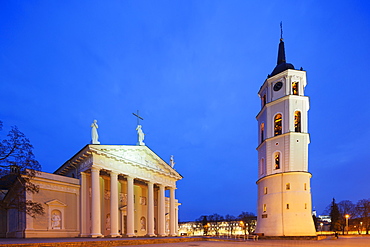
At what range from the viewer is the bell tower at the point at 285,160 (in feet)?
119

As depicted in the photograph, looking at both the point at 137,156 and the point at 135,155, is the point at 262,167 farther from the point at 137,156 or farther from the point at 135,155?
the point at 135,155

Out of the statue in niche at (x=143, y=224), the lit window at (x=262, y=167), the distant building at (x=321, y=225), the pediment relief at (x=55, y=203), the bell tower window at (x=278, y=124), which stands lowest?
the distant building at (x=321, y=225)

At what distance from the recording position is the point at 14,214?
87.9 ft

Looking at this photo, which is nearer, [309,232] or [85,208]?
[85,208]

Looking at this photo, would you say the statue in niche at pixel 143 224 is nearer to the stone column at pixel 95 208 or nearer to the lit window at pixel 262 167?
the stone column at pixel 95 208

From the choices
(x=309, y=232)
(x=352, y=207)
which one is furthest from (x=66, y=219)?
(x=352, y=207)

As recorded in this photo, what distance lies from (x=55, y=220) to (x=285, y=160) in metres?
27.5

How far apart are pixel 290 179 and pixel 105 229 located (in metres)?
23.0

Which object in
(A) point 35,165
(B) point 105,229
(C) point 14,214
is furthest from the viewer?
(B) point 105,229

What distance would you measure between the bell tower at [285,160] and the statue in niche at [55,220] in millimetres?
25389

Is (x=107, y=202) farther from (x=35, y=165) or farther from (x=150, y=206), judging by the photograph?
(x=35, y=165)

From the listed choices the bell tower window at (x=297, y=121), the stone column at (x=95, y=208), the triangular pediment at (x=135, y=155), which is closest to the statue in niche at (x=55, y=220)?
the stone column at (x=95, y=208)

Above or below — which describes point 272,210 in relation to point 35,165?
below

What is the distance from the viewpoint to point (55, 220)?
26219 mm
